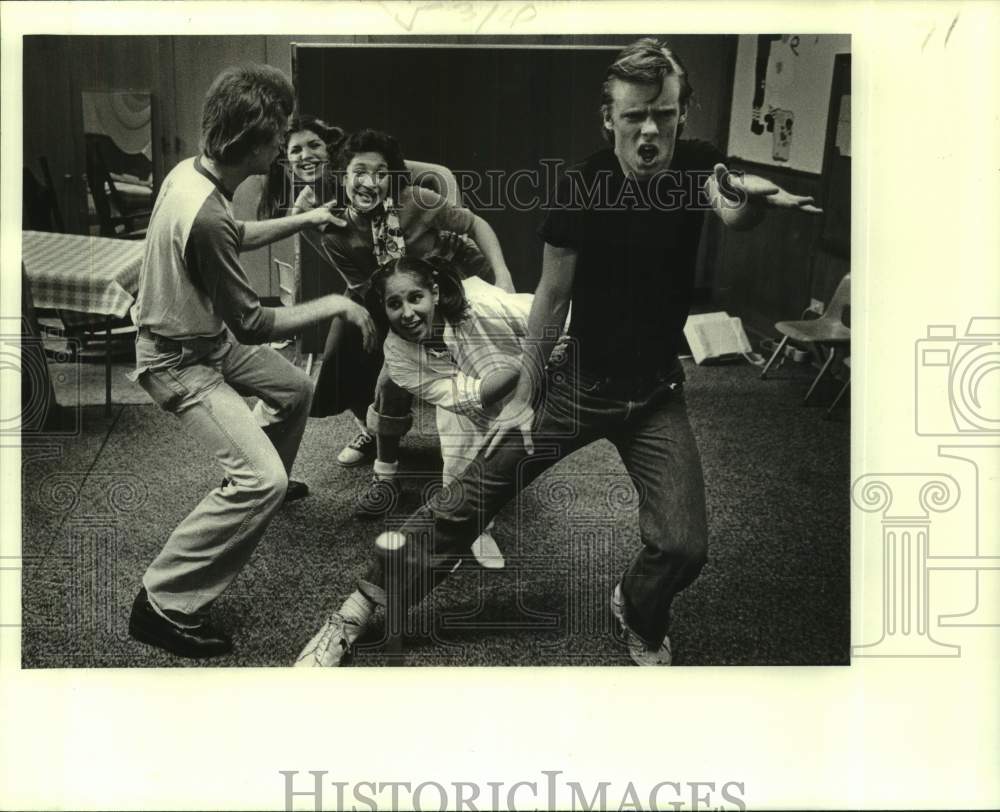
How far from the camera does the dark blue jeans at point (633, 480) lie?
346cm

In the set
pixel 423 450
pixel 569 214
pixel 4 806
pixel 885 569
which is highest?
pixel 569 214

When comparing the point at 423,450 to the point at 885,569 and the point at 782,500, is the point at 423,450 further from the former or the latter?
the point at 885,569

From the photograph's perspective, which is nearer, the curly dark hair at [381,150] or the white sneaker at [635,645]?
the curly dark hair at [381,150]

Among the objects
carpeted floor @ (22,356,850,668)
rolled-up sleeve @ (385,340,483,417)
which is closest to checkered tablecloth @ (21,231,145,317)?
carpeted floor @ (22,356,850,668)

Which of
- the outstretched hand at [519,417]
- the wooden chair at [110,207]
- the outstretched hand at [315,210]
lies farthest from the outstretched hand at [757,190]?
the wooden chair at [110,207]

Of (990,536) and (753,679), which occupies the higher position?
(990,536)

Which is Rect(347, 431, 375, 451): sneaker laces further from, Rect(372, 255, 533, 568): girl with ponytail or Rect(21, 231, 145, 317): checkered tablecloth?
Rect(21, 231, 145, 317): checkered tablecloth

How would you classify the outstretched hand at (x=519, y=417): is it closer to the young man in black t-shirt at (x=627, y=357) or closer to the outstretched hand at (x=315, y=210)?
the young man in black t-shirt at (x=627, y=357)

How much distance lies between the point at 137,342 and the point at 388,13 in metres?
1.08

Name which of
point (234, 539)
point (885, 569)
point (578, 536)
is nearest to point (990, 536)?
point (885, 569)

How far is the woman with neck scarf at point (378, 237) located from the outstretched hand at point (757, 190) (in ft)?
2.03

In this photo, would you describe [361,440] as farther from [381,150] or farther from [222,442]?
A: [381,150]

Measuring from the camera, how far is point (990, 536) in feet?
11.7

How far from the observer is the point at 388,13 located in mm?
3391
